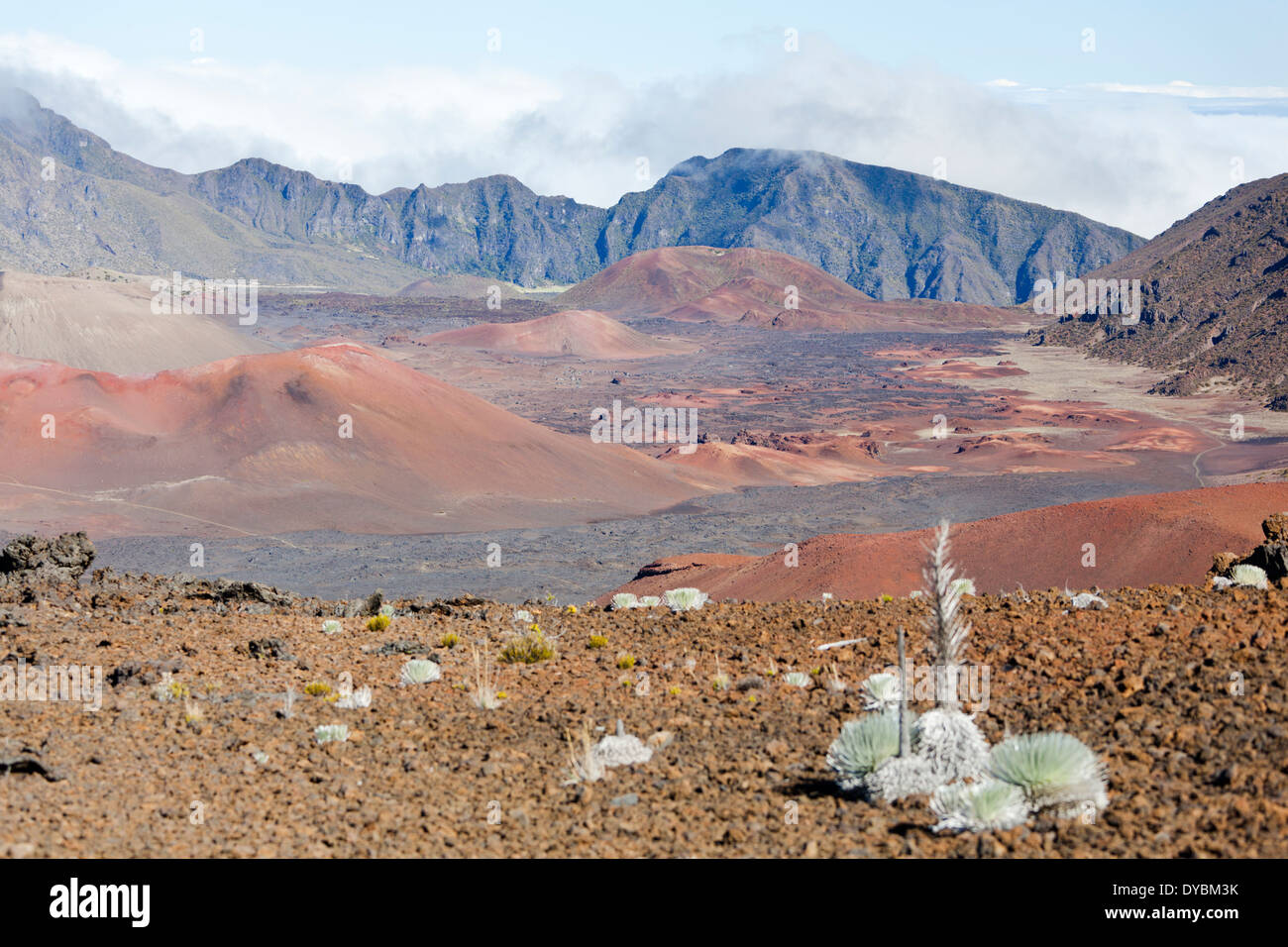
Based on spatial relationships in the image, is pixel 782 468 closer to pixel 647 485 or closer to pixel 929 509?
pixel 647 485

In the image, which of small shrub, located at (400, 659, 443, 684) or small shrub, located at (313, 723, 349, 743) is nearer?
small shrub, located at (313, 723, 349, 743)

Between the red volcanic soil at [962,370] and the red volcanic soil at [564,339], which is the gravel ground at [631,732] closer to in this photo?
the red volcanic soil at [962,370]

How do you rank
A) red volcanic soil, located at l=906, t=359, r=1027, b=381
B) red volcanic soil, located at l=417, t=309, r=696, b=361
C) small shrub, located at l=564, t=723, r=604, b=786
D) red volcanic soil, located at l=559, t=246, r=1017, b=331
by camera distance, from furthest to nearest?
red volcanic soil, located at l=559, t=246, r=1017, b=331 < red volcanic soil, located at l=417, t=309, r=696, b=361 < red volcanic soil, located at l=906, t=359, r=1027, b=381 < small shrub, located at l=564, t=723, r=604, b=786

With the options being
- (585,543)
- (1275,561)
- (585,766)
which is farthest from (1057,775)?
(585,543)

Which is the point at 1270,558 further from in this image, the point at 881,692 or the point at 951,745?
the point at 951,745

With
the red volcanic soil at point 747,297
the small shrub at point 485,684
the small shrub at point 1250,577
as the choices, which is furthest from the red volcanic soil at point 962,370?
the small shrub at point 485,684

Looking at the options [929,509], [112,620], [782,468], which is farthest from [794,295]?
[112,620]

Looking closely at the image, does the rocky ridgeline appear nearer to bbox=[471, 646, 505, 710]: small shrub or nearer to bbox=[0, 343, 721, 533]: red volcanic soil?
bbox=[471, 646, 505, 710]: small shrub

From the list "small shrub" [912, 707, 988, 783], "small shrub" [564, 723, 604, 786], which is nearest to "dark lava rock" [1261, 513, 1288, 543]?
"small shrub" [912, 707, 988, 783]
